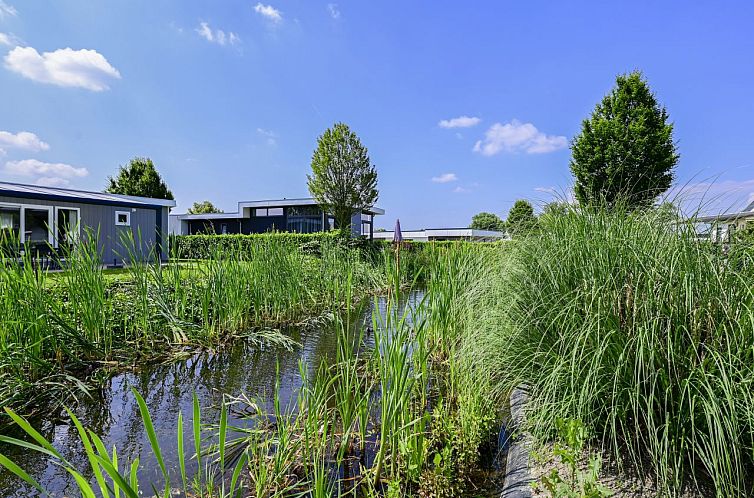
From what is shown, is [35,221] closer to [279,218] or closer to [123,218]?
[123,218]

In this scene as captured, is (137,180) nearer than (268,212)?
No

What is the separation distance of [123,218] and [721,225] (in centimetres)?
1706

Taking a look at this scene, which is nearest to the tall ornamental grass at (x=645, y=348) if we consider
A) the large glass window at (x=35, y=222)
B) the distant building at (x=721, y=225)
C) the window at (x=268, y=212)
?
the distant building at (x=721, y=225)

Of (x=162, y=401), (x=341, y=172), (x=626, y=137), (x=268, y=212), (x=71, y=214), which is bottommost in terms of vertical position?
(x=162, y=401)

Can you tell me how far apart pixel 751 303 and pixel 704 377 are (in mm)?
403

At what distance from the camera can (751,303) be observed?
5.30ft

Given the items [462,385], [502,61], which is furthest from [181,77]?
[462,385]

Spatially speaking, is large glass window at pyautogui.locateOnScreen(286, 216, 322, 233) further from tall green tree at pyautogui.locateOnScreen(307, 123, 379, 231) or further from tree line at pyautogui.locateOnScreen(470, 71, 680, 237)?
tree line at pyautogui.locateOnScreen(470, 71, 680, 237)

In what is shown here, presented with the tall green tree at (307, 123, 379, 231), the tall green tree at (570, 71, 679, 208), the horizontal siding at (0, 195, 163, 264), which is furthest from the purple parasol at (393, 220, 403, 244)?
the tall green tree at (570, 71, 679, 208)

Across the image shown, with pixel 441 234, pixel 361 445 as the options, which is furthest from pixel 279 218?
pixel 361 445

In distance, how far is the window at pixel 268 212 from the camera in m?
27.3

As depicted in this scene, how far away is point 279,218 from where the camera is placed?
27203mm

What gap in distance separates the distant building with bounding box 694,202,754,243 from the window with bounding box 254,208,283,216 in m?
26.7

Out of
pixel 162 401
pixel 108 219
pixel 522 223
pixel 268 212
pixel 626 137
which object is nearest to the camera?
pixel 162 401
